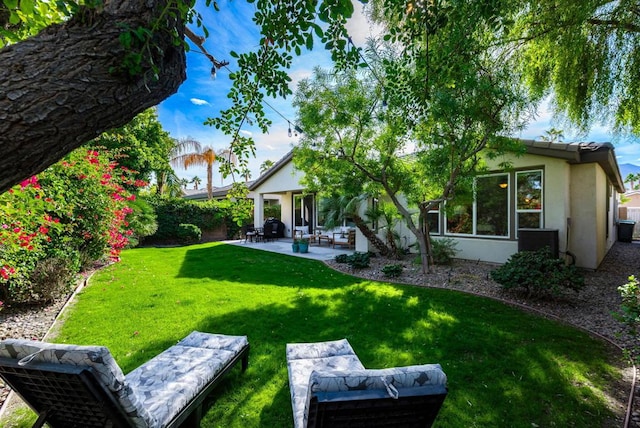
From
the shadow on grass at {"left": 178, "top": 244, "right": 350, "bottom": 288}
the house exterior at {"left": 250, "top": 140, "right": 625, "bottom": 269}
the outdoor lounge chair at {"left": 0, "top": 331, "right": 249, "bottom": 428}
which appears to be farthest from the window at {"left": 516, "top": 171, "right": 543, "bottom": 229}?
the outdoor lounge chair at {"left": 0, "top": 331, "right": 249, "bottom": 428}

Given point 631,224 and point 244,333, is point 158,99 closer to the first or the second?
point 244,333

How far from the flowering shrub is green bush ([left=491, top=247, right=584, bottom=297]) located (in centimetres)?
790

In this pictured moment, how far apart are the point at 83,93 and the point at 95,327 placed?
5.27m

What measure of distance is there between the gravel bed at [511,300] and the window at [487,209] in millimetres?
1248

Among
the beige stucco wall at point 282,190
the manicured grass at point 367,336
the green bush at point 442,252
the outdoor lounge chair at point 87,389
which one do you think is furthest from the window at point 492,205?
the outdoor lounge chair at point 87,389

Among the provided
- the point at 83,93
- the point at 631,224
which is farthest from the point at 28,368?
the point at 631,224

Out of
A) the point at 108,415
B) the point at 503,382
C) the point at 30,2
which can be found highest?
the point at 30,2

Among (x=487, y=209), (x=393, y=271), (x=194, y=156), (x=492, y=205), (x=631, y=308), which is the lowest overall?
(x=393, y=271)

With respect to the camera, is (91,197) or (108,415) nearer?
(108,415)

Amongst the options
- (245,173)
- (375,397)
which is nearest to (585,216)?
(375,397)

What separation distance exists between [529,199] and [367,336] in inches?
318

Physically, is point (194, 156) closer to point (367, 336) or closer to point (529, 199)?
point (529, 199)

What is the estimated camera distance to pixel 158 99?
1.68 meters

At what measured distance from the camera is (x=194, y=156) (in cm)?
2983
